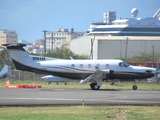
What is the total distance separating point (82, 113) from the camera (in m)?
20.8

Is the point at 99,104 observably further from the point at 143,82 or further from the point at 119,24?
the point at 119,24

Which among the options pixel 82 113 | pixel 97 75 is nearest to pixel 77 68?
pixel 97 75

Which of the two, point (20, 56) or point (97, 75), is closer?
point (97, 75)

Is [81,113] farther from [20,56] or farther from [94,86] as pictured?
[20,56]

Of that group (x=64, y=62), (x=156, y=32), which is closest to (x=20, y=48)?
(x=64, y=62)

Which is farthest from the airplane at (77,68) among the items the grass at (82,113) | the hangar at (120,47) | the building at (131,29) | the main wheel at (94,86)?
the building at (131,29)

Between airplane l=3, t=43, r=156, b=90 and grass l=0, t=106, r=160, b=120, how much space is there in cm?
1588

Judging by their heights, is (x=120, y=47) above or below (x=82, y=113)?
above

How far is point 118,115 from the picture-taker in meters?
20.2

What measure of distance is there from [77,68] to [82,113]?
1917 centimetres

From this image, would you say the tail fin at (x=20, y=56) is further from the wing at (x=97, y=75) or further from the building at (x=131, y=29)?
the building at (x=131, y=29)

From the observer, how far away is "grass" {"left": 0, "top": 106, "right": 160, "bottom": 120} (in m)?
19.3

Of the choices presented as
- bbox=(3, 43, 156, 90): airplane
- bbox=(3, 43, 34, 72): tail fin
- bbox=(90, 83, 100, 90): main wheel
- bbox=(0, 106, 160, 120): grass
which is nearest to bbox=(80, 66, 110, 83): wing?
bbox=(3, 43, 156, 90): airplane

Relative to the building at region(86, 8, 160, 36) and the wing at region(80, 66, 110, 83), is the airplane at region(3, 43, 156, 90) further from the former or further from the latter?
the building at region(86, 8, 160, 36)
